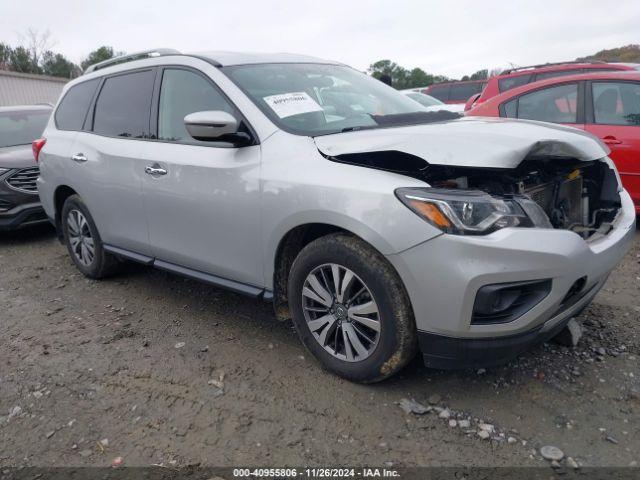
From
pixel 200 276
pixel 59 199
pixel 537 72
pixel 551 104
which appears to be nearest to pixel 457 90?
pixel 537 72

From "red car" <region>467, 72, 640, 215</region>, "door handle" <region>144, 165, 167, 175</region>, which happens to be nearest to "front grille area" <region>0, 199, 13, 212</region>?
"door handle" <region>144, 165, 167, 175</region>

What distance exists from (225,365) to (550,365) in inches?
72.3

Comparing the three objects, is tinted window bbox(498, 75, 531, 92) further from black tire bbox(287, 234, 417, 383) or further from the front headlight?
black tire bbox(287, 234, 417, 383)

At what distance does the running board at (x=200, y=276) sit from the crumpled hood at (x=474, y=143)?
3.07ft

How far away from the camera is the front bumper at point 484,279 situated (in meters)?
2.17

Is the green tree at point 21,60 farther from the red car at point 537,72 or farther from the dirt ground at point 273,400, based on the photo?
the dirt ground at point 273,400

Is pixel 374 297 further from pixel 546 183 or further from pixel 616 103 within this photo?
pixel 616 103

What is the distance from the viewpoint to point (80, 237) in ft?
15.3

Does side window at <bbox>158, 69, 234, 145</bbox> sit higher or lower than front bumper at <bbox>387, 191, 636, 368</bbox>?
higher

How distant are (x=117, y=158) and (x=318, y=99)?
5.27ft

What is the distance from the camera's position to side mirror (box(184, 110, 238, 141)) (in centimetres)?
278

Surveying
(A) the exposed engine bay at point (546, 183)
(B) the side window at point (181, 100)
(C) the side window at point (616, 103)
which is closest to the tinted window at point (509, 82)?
(C) the side window at point (616, 103)

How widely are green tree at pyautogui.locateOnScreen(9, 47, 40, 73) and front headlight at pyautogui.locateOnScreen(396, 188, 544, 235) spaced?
43.8 m

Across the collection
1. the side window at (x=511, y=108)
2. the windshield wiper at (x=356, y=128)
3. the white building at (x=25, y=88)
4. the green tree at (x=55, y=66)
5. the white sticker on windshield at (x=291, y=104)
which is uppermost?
the green tree at (x=55, y=66)
